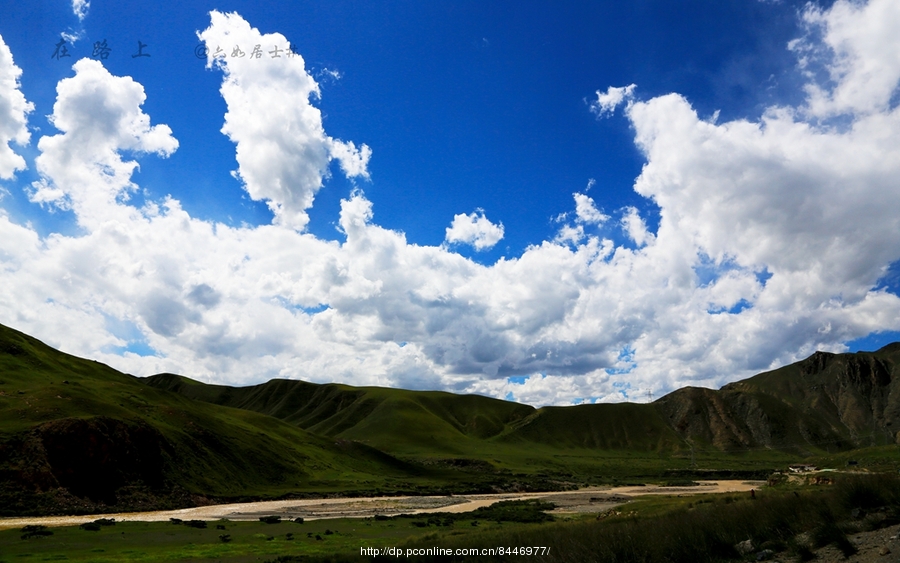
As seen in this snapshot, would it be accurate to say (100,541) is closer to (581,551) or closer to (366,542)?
(366,542)

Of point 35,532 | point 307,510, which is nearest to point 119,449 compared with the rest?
point 307,510

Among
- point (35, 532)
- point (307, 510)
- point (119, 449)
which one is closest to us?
point (35, 532)

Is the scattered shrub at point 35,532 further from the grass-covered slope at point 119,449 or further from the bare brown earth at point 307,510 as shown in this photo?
the grass-covered slope at point 119,449

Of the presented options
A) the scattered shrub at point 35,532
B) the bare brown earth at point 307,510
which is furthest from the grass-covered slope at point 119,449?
the scattered shrub at point 35,532

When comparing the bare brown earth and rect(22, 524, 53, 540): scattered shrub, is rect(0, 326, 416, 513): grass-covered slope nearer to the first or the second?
the bare brown earth

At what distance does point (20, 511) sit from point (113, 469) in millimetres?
15216

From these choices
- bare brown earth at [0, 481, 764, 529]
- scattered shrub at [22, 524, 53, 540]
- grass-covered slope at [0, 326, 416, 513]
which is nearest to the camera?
scattered shrub at [22, 524, 53, 540]

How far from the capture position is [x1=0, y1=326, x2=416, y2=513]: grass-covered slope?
196ft

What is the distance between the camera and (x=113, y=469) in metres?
67.1

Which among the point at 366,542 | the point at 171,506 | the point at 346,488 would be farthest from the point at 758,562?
the point at 346,488

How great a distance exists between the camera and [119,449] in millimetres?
69375

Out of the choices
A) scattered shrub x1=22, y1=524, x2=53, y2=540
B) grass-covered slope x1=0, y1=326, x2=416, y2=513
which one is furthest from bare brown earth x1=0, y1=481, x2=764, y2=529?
grass-covered slope x1=0, y1=326, x2=416, y2=513

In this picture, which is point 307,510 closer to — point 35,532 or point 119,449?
point 119,449

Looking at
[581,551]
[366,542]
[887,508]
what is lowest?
[366,542]
